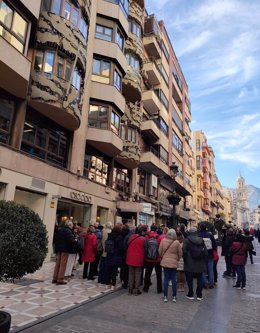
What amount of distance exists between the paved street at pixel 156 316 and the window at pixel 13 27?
34.1ft

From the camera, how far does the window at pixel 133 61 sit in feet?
79.5

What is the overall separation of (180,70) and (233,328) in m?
45.4

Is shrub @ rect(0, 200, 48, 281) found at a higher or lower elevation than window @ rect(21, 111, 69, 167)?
lower

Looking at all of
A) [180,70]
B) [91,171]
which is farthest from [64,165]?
[180,70]

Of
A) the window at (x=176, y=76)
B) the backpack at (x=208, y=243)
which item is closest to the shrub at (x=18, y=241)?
the backpack at (x=208, y=243)

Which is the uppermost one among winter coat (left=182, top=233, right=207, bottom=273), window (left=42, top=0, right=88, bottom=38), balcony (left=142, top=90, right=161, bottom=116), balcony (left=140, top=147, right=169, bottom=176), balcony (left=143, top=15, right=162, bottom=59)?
balcony (left=143, top=15, right=162, bottom=59)

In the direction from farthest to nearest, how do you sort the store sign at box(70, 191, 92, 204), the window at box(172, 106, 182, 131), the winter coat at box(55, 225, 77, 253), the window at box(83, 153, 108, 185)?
1. the window at box(172, 106, 182, 131)
2. the window at box(83, 153, 108, 185)
3. the store sign at box(70, 191, 92, 204)
4. the winter coat at box(55, 225, 77, 253)

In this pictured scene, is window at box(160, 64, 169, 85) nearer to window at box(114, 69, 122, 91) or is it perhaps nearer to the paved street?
window at box(114, 69, 122, 91)

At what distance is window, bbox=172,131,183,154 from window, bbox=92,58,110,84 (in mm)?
19612

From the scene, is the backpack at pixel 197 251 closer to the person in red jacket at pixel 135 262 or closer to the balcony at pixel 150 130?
the person in red jacket at pixel 135 262

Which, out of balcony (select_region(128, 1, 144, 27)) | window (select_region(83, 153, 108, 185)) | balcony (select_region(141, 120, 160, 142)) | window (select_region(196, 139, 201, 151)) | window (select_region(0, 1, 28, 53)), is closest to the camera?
window (select_region(0, 1, 28, 53))

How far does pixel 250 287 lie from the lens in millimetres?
10562

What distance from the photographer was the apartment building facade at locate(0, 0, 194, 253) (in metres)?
12.9

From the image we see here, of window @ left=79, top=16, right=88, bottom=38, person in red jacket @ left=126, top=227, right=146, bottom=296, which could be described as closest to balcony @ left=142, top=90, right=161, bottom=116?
window @ left=79, top=16, right=88, bottom=38
